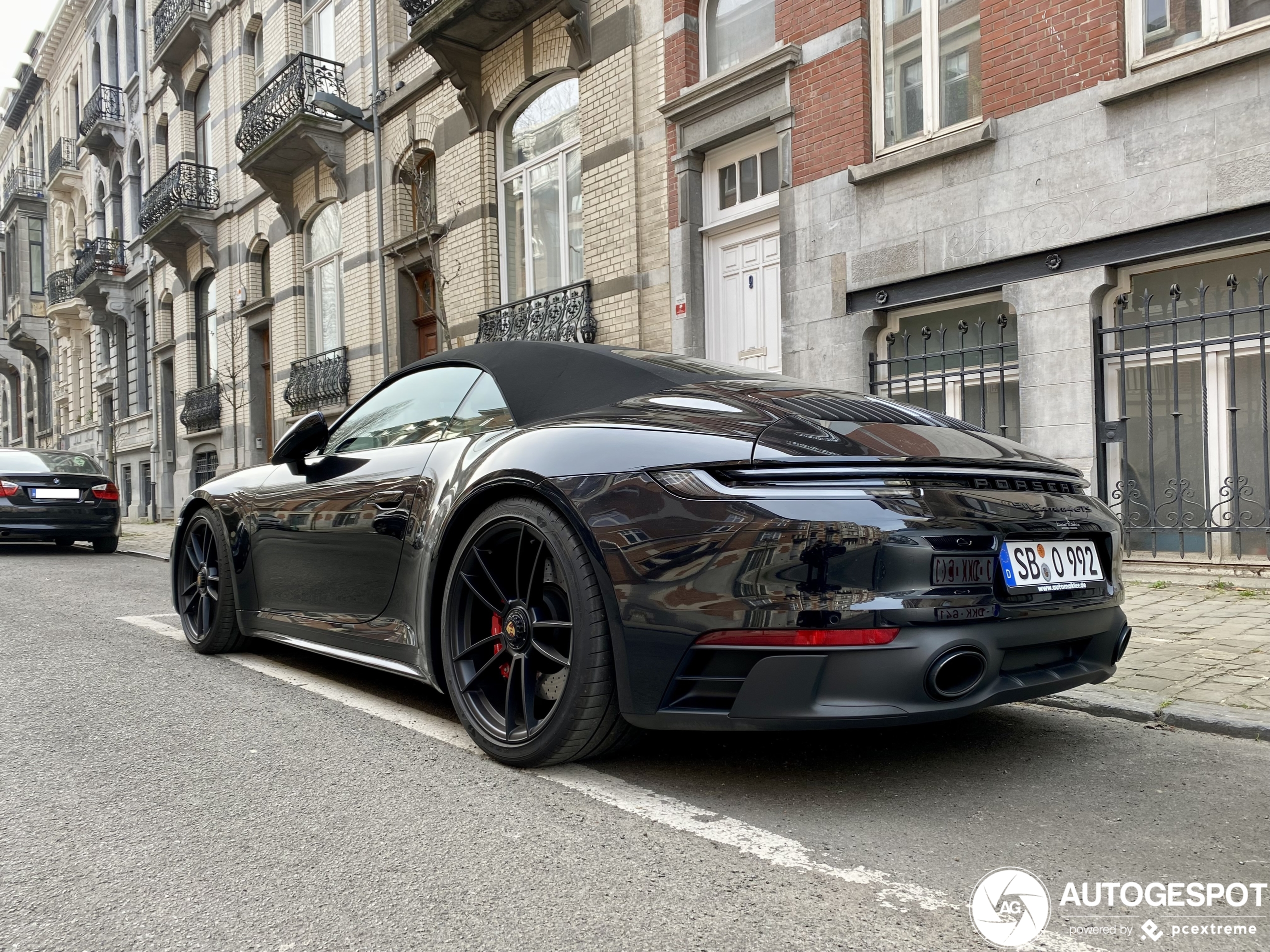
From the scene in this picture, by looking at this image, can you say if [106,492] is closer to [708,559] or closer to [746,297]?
[746,297]

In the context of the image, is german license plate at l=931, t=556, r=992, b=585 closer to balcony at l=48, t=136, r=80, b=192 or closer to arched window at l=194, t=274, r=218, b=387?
arched window at l=194, t=274, r=218, b=387

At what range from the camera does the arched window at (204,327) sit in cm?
2355

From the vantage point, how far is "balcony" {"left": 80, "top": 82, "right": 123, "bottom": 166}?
28703 millimetres

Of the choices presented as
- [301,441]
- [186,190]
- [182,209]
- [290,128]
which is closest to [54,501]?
[290,128]

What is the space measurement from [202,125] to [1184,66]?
2259 cm

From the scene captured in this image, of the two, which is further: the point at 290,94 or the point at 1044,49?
the point at 290,94

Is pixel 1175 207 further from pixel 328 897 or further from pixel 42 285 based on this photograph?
pixel 42 285

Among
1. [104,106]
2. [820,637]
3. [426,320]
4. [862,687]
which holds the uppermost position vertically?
[104,106]

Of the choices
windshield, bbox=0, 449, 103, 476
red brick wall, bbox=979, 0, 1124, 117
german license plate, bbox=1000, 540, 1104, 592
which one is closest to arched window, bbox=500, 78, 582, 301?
red brick wall, bbox=979, 0, 1124, 117

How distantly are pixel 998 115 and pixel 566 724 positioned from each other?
280 inches

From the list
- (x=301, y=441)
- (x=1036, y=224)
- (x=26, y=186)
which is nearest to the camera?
(x=301, y=441)

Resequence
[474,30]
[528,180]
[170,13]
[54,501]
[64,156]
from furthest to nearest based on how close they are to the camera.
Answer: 1. [64,156]
2. [170,13]
3. [528,180]
4. [474,30]
5. [54,501]

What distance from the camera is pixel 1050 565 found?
270 centimetres

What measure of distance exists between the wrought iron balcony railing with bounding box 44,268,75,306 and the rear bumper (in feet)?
114
